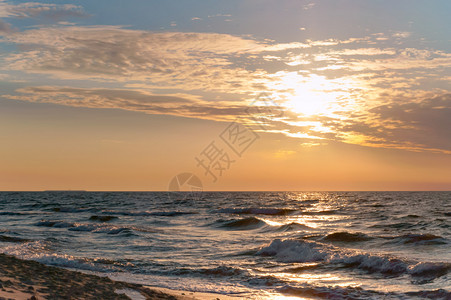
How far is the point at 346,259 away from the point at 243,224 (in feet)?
75.2

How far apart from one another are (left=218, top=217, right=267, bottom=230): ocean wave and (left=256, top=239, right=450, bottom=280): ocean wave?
53.9 feet

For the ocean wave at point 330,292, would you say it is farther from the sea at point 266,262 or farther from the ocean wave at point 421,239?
the ocean wave at point 421,239

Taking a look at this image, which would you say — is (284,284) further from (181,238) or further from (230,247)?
(181,238)

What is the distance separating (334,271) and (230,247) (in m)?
9.04

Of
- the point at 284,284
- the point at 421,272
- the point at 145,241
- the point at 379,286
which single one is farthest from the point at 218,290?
the point at 145,241

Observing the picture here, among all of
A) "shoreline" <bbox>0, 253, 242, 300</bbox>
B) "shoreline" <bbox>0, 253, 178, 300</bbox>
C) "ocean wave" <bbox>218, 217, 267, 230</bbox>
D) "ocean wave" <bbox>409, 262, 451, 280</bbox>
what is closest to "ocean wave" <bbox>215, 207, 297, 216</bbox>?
"ocean wave" <bbox>218, 217, 267, 230</bbox>

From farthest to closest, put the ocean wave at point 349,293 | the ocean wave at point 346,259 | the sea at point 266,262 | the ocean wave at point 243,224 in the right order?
the ocean wave at point 243,224, the ocean wave at point 346,259, the sea at point 266,262, the ocean wave at point 349,293

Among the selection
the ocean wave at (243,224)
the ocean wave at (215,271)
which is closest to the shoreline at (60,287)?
the ocean wave at (215,271)

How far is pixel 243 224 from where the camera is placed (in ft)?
139

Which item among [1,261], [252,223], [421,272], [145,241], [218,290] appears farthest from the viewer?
[252,223]

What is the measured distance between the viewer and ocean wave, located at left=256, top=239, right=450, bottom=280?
17.1 meters

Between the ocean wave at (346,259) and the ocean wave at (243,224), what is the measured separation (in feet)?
53.9

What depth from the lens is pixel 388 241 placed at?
2681cm

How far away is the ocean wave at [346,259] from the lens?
17.1m
